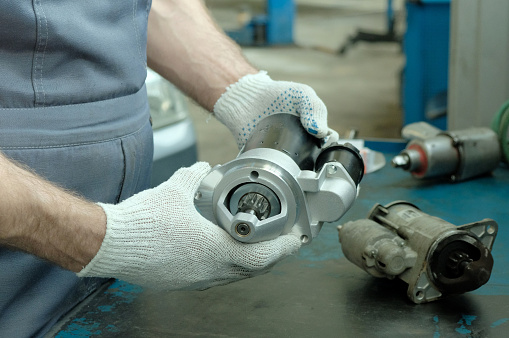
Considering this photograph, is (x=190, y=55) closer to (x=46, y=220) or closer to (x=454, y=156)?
(x=46, y=220)

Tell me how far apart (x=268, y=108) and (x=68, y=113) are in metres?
0.36

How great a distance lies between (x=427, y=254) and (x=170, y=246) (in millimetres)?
396

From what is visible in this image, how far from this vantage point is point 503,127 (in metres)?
1.48

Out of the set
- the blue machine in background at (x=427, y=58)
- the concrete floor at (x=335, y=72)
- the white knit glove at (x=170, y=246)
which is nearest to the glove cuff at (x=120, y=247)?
the white knit glove at (x=170, y=246)

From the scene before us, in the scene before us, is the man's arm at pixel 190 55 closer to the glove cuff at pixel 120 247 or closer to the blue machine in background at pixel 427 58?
the glove cuff at pixel 120 247

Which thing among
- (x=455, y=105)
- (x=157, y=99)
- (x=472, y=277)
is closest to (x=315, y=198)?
(x=472, y=277)

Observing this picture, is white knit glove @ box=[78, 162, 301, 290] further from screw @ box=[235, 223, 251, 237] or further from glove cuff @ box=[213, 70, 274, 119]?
glove cuff @ box=[213, 70, 274, 119]

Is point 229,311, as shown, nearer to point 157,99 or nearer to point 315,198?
point 315,198

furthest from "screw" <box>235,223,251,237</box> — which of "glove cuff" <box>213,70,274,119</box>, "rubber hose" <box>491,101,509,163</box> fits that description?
"rubber hose" <box>491,101,509,163</box>

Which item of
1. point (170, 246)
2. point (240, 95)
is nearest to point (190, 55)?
point (240, 95)

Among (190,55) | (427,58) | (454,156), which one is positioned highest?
(190,55)

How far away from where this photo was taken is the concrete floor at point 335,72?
4.19 metres

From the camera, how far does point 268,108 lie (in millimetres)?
1092

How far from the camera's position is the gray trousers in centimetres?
88
